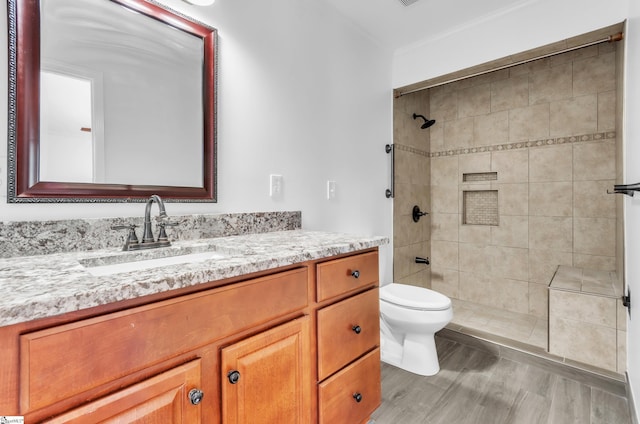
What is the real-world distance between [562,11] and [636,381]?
6.43 feet

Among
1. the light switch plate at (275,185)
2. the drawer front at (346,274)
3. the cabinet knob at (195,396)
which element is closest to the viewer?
the cabinet knob at (195,396)

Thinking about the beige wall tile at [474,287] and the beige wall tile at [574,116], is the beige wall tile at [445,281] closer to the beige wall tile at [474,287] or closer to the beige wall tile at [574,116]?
the beige wall tile at [474,287]

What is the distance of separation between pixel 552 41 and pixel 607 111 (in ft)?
3.36

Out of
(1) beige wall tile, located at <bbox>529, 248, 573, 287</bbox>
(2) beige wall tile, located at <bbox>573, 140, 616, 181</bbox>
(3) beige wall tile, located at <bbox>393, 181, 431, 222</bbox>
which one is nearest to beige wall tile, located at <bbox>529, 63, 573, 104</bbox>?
(2) beige wall tile, located at <bbox>573, 140, 616, 181</bbox>

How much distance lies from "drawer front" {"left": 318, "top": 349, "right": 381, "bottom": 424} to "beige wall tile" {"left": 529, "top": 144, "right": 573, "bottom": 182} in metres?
2.32

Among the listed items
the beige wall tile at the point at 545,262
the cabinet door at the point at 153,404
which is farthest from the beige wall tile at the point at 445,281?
the cabinet door at the point at 153,404

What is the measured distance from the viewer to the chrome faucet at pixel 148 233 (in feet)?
3.59

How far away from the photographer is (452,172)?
314 cm

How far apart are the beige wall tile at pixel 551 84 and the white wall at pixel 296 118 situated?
131cm

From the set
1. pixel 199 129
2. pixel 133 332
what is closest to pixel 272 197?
pixel 199 129

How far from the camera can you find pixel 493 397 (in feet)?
5.51

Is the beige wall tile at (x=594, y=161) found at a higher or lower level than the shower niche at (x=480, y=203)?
higher

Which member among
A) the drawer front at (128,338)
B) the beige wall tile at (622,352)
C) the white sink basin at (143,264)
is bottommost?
the beige wall tile at (622,352)

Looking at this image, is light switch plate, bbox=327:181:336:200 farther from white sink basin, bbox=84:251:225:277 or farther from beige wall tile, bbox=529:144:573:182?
beige wall tile, bbox=529:144:573:182
